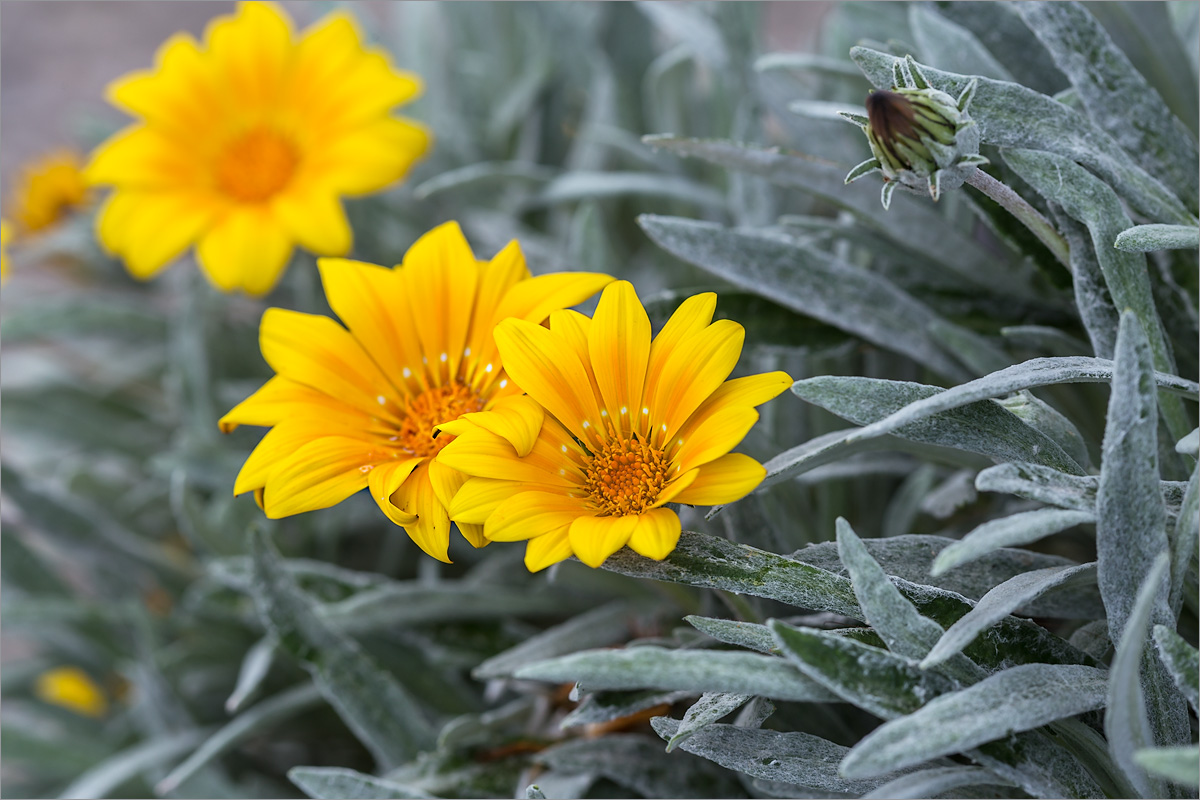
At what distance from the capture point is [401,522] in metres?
0.60

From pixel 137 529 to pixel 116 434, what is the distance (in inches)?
5.8

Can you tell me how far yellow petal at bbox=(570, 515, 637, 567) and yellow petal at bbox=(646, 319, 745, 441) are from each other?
0.08 metres

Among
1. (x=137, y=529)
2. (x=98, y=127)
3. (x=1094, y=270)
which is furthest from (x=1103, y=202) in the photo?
(x=98, y=127)

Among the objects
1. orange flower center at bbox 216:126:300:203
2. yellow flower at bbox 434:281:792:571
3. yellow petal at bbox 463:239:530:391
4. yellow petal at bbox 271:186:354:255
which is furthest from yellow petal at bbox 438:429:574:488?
orange flower center at bbox 216:126:300:203

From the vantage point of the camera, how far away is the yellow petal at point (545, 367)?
1.98 feet

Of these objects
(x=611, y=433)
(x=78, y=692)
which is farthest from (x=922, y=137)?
(x=78, y=692)

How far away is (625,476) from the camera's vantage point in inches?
24.4

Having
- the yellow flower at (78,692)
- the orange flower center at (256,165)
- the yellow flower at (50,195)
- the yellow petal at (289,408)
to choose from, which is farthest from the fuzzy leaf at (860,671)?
the yellow flower at (50,195)

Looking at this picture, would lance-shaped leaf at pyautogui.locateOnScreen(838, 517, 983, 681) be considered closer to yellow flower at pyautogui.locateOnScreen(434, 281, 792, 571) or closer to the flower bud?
yellow flower at pyautogui.locateOnScreen(434, 281, 792, 571)

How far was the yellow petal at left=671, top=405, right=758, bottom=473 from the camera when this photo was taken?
560 mm

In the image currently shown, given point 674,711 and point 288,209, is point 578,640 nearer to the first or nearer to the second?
point 674,711

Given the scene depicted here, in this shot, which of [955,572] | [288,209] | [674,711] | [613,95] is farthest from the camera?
[613,95]

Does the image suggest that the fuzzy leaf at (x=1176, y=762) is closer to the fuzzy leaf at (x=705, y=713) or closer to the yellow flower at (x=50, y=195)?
the fuzzy leaf at (x=705, y=713)

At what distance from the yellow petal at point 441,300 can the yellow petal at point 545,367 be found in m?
0.11
